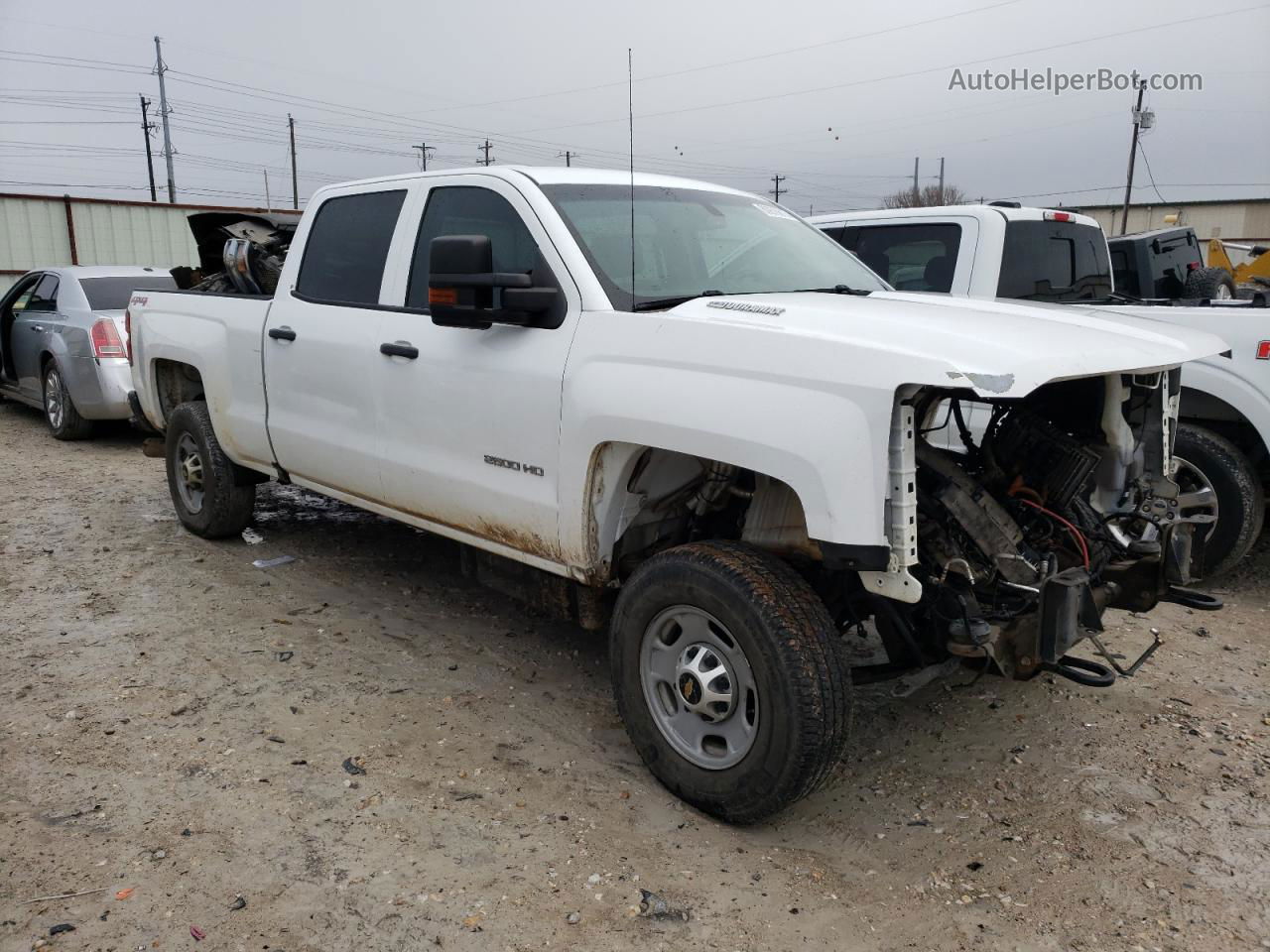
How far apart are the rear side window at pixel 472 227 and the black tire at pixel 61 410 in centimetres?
651

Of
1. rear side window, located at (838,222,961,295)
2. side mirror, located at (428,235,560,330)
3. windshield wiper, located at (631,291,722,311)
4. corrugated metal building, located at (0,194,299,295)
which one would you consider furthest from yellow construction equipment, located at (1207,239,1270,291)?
corrugated metal building, located at (0,194,299,295)

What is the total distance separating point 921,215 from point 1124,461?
2.99 meters

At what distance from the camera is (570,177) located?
13.3ft

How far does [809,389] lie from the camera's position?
9.15ft

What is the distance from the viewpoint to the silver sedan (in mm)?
8984

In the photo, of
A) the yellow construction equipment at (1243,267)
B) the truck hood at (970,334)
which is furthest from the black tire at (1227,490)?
the yellow construction equipment at (1243,267)

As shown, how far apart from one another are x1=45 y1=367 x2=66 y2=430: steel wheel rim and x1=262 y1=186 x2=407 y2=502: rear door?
5.64m

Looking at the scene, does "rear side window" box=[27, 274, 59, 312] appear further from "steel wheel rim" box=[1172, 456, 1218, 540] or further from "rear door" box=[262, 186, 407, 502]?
"steel wheel rim" box=[1172, 456, 1218, 540]

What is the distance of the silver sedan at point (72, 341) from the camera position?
8984 mm

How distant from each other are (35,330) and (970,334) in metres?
9.87

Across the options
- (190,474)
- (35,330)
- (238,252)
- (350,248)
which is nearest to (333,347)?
(350,248)

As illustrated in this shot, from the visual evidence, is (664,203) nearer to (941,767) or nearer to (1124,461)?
(1124,461)

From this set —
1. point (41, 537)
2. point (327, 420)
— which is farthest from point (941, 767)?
point (41, 537)

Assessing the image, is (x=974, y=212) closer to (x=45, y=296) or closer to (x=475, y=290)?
(x=475, y=290)
